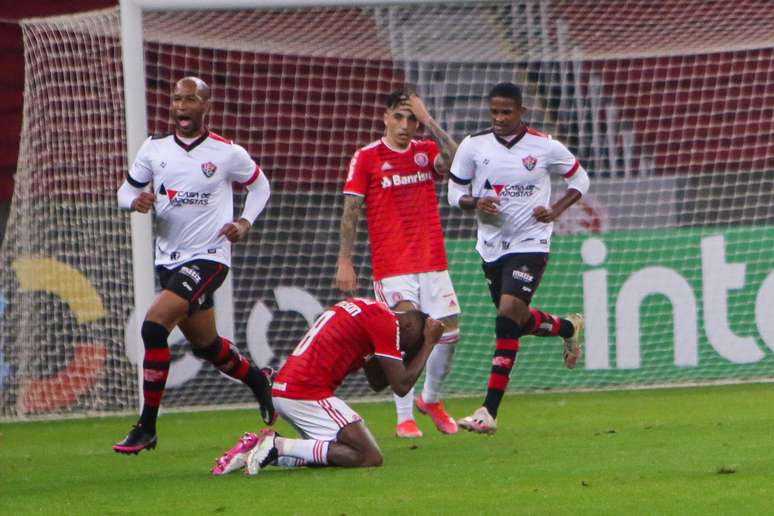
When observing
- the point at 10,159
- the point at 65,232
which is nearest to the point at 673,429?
the point at 65,232

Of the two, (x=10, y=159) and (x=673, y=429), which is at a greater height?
(x=10, y=159)

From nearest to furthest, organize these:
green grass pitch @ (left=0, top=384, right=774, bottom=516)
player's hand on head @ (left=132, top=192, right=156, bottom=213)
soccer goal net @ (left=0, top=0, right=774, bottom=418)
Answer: green grass pitch @ (left=0, top=384, right=774, bottom=516)
player's hand on head @ (left=132, top=192, right=156, bottom=213)
soccer goal net @ (left=0, top=0, right=774, bottom=418)

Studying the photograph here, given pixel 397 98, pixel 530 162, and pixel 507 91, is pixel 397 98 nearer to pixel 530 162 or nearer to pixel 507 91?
pixel 507 91

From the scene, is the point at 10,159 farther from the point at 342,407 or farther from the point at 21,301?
the point at 342,407

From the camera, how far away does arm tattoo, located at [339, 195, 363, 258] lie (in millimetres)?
10062

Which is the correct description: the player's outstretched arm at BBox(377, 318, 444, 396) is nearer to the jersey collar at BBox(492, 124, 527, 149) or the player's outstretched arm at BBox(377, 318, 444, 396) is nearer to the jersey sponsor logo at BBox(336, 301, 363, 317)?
the jersey sponsor logo at BBox(336, 301, 363, 317)

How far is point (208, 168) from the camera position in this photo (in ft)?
30.7

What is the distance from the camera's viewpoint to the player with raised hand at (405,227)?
10.0m

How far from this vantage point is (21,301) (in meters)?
12.8

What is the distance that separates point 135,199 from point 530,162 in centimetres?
238

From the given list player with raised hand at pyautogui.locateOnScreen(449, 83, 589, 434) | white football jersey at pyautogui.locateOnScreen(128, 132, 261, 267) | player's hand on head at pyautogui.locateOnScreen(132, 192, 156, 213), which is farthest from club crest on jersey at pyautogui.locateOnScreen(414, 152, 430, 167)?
player's hand on head at pyautogui.locateOnScreen(132, 192, 156, 213)

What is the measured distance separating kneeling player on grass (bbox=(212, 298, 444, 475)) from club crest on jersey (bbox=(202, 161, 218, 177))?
177cm

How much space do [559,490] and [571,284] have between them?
6.51 metres

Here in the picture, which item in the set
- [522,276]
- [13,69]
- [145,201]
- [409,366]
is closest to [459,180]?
[522,276]
